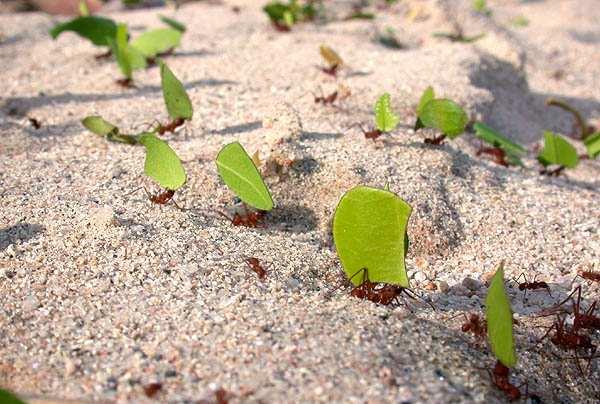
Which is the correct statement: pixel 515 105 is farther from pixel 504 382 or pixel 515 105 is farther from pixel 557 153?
pixel 504 382

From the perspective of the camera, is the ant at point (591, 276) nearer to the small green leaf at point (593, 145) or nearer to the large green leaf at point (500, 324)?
the large green leaf at point (500, 324)

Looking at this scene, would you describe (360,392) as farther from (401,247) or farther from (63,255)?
(63,255)

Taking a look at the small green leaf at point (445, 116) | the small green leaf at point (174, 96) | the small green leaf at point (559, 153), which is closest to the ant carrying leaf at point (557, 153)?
the small green leaf at point (559, 153)

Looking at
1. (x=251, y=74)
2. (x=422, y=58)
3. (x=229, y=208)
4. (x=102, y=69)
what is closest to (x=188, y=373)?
(x=229, y=208)

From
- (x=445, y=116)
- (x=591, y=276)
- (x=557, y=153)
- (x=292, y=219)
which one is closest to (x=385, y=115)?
(x=445, y=116)

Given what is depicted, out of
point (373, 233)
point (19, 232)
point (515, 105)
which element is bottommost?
point (515, 105)

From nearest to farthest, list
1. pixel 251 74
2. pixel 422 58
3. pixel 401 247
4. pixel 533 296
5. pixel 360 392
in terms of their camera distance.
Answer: pixel 360 392, pixel 401 247, pixel 533 296, pixel 251 74, pixel 422 58
